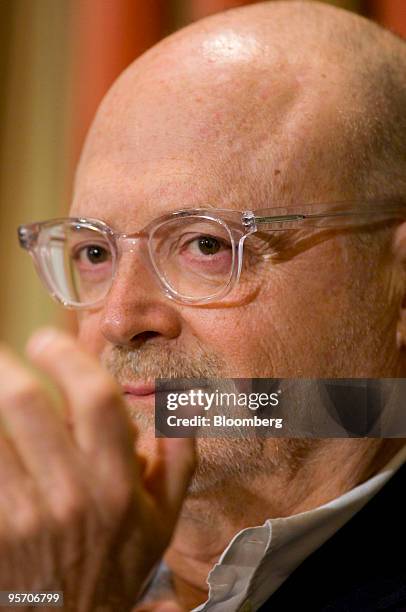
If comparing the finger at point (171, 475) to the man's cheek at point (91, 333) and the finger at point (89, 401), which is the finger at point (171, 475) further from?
the man's cheek at point (91, 333)

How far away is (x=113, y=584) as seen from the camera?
650mm

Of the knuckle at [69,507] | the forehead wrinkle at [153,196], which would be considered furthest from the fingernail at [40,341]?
the forehead wrinkle at [153,196]

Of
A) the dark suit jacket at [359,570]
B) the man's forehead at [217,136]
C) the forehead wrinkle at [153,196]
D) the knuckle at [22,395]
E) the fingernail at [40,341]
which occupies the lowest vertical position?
the dark suit jacket at [359,570]

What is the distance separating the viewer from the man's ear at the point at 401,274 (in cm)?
93

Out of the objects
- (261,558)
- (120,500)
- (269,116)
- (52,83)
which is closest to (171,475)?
(120,500)

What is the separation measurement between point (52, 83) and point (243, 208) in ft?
1.57

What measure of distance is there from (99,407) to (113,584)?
0.55ft

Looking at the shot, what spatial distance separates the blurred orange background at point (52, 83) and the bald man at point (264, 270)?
189 mm

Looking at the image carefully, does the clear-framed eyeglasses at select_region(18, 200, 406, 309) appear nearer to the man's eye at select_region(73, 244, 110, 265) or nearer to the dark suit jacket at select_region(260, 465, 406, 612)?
the man's eye at select_region(73, 244, 110, 265)

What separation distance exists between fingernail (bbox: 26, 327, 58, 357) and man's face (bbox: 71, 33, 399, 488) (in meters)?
0.24

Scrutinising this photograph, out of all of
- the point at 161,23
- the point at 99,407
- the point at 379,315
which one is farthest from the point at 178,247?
the point at 161,23

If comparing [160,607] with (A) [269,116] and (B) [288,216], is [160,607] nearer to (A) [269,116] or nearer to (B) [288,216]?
(B) [288,216]

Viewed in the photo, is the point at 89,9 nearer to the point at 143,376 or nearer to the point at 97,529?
the point at 143,376

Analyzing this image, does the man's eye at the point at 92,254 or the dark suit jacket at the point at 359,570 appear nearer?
the dark suit jacket at the point at 359,570
